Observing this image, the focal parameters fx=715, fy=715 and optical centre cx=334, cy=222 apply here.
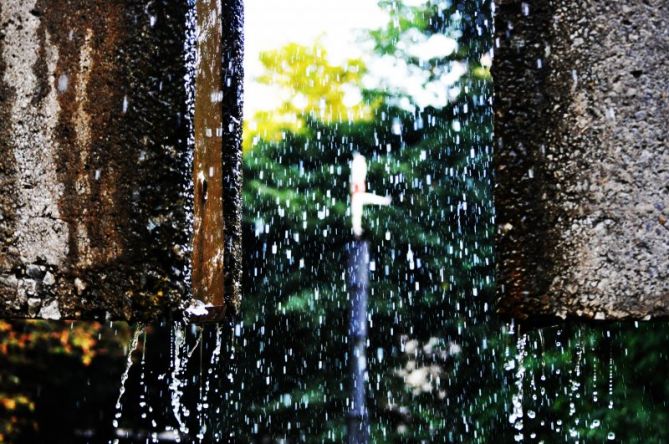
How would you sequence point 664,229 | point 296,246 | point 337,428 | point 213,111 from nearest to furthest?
point 664,229 → point 213,111 → point 337,428 → point 296,246

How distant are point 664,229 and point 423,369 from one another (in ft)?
28.2

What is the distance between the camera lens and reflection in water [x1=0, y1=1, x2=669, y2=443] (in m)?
9.33

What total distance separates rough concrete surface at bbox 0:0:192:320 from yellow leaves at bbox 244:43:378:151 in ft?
29.7

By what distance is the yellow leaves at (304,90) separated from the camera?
11.0 metres

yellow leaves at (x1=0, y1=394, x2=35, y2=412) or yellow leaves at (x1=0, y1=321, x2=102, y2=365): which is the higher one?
yellow leaves at (x1=0, y1=321, x2=102, y2=365)

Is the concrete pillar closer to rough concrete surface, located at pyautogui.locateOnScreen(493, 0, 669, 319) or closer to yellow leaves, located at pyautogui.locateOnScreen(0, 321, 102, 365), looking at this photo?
rough concrete surface, located at pyautogui.locateOnScreen(493, 0, 669, 319)

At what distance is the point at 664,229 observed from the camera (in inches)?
61.3

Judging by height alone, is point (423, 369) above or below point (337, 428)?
above

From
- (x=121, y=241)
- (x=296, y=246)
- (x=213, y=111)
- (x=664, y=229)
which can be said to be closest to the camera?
(x=664, y=229)

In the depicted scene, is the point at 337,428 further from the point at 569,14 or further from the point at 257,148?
the point at 569,14

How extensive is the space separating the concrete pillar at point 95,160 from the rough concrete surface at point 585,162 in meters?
0.79

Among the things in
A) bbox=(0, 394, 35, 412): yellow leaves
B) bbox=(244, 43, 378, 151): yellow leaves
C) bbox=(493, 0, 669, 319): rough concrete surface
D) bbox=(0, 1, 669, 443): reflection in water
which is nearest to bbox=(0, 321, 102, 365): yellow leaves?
bbox=(0, 1, 669, 443): reflection in water

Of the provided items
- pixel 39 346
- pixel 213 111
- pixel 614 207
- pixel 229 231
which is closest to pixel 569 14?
pixel 614 207

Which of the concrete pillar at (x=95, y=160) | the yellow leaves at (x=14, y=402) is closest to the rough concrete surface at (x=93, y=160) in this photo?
the concrete pillar at (x=95, y=160)
